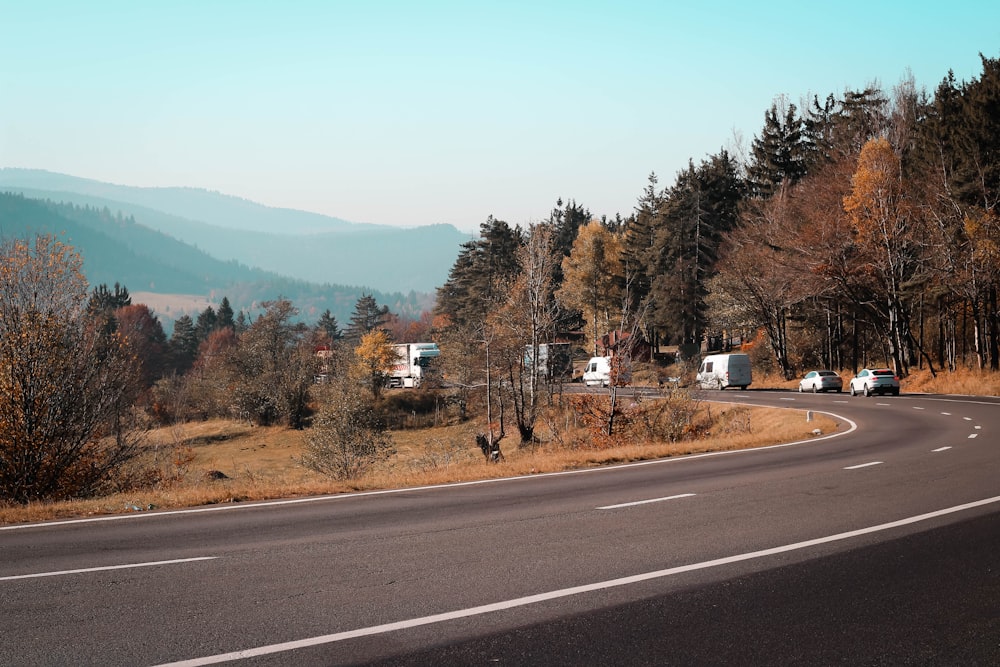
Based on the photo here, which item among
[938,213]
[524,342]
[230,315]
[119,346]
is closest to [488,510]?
[119,346]

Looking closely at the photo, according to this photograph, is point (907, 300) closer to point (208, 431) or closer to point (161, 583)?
point (161, 583)

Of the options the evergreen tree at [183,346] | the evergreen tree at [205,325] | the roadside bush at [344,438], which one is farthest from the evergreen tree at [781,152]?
the evergreen tree at [205,325]

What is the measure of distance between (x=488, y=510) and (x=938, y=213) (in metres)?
40.7

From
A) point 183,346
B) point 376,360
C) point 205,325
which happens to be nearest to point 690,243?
point 376,360

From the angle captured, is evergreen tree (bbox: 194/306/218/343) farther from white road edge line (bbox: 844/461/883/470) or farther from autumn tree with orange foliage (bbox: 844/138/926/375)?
white road edge line (bbox: 844/461/883/470)

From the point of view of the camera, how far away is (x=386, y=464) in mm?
47531

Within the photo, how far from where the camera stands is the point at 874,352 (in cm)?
6194

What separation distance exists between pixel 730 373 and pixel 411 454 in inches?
844

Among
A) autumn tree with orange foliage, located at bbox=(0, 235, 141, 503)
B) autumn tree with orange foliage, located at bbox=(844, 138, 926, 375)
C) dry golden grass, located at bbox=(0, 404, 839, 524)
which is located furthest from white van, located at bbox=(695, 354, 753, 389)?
autumn tree with orange foliage, located at bbox=(0, 235, 141, 503)

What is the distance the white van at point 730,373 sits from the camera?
55.2 m

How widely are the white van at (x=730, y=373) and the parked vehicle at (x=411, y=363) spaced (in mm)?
30981

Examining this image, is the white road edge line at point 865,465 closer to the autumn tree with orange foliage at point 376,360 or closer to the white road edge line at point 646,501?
the white road edge line at point 646,501

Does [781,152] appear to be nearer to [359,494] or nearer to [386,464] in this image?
[386,464]

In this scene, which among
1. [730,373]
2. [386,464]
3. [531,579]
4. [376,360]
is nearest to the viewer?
[531,579]
